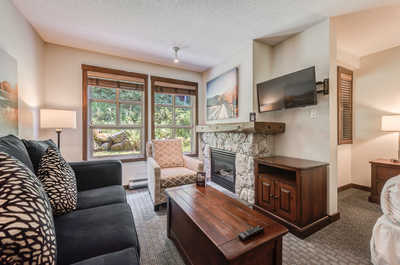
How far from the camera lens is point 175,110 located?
3826 mm

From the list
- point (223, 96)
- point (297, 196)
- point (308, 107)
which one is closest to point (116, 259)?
point (297, 196)

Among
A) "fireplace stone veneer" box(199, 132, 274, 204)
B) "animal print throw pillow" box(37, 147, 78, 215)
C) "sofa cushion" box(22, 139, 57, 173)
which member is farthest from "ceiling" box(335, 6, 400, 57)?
"sofa cushion" box(22, 139, 57, 173)

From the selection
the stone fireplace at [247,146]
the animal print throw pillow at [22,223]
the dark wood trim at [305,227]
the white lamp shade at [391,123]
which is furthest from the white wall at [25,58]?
the white lamp shade at [391,123]

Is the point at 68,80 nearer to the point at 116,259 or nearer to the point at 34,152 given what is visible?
the point at 34,152

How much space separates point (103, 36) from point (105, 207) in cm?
248

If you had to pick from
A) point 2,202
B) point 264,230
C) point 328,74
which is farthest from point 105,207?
point 328,74

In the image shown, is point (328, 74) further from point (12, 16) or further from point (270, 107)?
point (12, 16)

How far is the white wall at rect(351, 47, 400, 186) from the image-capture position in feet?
8.75

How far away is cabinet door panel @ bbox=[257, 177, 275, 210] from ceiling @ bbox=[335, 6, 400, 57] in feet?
7.34

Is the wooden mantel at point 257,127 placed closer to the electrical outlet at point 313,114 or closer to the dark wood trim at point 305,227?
the electrical outlet at point 313,114

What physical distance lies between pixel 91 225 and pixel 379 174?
374cm

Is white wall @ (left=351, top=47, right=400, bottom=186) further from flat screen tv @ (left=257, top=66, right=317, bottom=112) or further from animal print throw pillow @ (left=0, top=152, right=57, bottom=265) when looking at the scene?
animal print throw pillow @ (left=0, top=152, right=57, bottom=265)

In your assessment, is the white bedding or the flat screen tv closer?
the white bedding

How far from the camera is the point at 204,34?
2.47 metres
